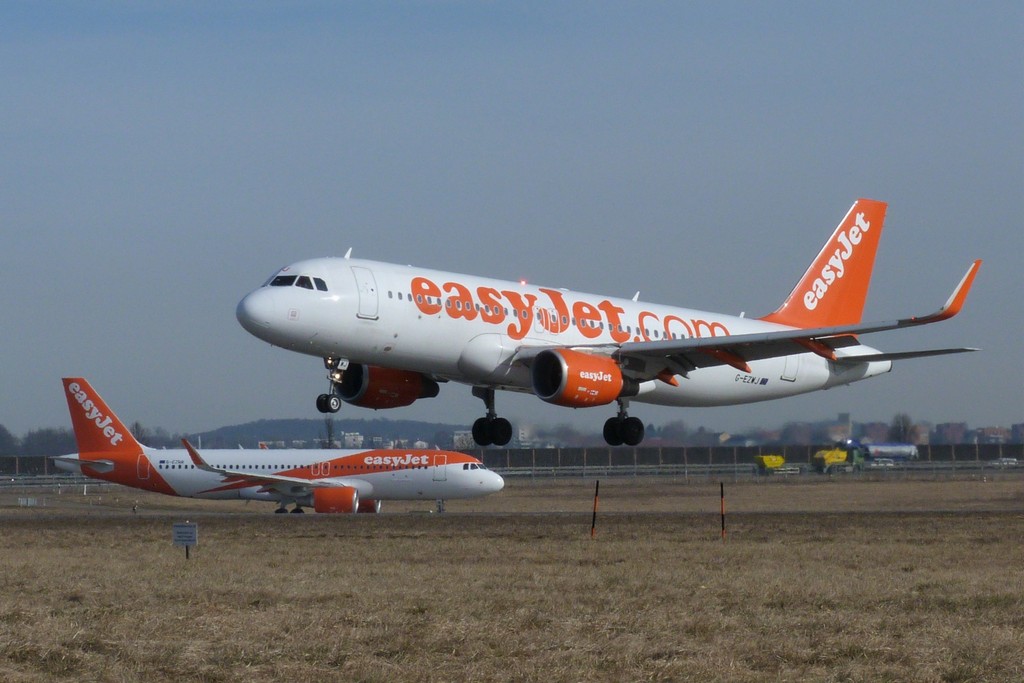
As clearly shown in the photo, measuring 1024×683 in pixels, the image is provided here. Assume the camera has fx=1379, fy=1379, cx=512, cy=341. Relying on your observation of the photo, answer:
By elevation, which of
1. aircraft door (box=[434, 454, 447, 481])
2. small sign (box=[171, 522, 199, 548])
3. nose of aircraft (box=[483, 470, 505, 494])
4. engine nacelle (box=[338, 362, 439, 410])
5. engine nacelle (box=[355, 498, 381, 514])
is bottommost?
small sign (box=[171, 522, 199, 548])

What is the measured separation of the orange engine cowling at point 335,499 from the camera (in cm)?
6456

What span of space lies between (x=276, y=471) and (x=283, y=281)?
41.3 meters

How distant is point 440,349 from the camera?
1207 inches

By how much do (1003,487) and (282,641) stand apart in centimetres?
6414

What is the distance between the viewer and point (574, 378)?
31.1 metres

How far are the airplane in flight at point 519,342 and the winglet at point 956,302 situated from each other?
0.10 ft

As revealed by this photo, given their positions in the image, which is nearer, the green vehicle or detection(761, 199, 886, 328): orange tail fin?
detection(761, 199, 886, 328): orange tail fin

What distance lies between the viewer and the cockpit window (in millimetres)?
29250

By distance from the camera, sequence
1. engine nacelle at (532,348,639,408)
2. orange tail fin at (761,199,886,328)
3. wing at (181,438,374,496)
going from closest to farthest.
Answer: engine nacelle at (532,348,639,408) → orange tail fin at (761,199,886,328) → wing at (181,438,374,496)

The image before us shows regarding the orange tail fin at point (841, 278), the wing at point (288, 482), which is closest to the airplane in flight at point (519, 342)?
the orange tail fin at point (841, 278)

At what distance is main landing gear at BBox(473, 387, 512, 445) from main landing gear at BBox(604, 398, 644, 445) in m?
2.96

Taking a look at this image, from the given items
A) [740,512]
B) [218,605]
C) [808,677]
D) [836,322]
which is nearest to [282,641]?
[218,605]

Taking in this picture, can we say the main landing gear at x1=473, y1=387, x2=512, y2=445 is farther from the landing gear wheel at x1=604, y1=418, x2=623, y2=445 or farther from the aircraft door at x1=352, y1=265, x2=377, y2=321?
the aircraft door at x1=352, y1=265, x2=377, y2=321

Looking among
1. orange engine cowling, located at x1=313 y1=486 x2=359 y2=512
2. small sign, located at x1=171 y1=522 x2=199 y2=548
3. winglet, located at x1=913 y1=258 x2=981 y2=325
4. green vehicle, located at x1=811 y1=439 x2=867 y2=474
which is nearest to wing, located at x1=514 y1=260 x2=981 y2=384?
winglet, located at x1=913 y1=258 x2=981 y2=325
